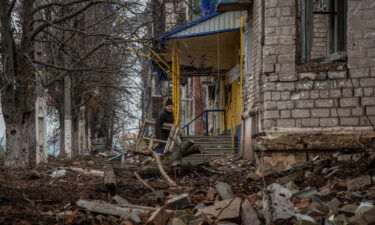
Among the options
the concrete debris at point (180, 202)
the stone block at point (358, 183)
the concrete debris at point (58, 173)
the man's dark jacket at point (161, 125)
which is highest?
the man's dark jacket at point (161, 125)

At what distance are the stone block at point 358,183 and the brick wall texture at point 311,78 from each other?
2601 mm

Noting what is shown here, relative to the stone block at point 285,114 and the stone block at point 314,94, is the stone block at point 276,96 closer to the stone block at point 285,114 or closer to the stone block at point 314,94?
the stone block at point 285,114

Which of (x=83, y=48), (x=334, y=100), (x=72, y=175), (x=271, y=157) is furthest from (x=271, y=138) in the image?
(x=83, y=48)

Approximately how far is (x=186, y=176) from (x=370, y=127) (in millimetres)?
3332

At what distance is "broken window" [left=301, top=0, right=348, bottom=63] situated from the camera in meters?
9.88

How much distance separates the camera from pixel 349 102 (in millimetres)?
9500

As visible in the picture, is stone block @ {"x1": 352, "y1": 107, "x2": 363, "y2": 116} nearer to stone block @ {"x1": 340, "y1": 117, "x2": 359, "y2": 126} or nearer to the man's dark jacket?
stone block @ {"x1": 340, "y1": 117, "x2": 359, "y2": 126}

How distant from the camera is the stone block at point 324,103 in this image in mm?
9570

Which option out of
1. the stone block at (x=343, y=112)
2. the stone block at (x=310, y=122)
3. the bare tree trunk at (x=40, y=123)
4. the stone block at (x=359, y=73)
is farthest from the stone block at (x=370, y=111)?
the bare tree trunk at (x=40, y=123)

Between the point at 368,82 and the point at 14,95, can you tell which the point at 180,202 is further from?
the point at 14,95

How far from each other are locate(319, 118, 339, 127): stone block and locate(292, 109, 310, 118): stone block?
26cm

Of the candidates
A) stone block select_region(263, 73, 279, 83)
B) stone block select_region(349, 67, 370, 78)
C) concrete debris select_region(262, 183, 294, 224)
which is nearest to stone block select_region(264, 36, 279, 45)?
stone block select_region(263, 73, 279, 83)

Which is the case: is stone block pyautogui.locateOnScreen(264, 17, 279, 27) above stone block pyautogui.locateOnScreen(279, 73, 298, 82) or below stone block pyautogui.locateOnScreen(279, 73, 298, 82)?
above

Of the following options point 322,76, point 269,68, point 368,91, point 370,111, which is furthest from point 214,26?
point 370,111
